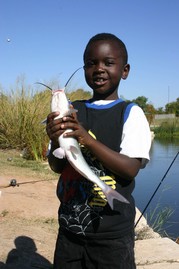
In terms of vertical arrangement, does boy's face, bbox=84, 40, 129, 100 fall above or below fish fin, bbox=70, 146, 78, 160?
above

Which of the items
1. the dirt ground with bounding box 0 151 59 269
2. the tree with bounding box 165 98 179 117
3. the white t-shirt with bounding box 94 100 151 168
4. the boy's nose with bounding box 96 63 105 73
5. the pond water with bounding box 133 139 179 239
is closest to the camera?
the white t-shirt with bounding box 94 100 151 168

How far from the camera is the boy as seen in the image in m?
2.02

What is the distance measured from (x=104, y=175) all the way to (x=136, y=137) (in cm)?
26

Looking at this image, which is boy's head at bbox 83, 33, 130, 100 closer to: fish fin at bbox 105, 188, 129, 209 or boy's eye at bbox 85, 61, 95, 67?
boy's eye at bbox 85, 61, 95, 67

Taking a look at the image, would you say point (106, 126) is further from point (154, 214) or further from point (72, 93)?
point (72, 93)

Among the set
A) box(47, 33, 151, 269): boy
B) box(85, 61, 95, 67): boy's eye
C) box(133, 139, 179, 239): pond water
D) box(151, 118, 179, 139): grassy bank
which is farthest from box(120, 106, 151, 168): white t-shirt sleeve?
box(151, 118, 179, 139): grassy bank

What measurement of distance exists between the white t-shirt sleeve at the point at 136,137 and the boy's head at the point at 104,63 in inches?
8.5

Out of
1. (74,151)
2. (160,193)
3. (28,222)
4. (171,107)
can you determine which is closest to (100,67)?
(74,151)

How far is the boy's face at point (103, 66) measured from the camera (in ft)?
7.05

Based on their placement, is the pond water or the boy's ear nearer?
the boy's ear

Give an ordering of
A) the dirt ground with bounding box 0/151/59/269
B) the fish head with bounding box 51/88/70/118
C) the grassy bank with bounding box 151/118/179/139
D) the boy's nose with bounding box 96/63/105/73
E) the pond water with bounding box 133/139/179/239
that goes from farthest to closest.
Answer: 1. the grassy bank with bounding box 151/118/179/139
2. the pond water with bounding box 133/139/179/239
3. the dirt ground with bounding box 0/151/59/269
4. the boy's nose with bounding box 96/63/105/73
5. the fish head with bounding box 51/88/70/118

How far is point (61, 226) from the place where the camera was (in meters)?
2.16

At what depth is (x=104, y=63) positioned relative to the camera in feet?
7.06

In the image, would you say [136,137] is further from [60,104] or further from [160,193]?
[160,193]
